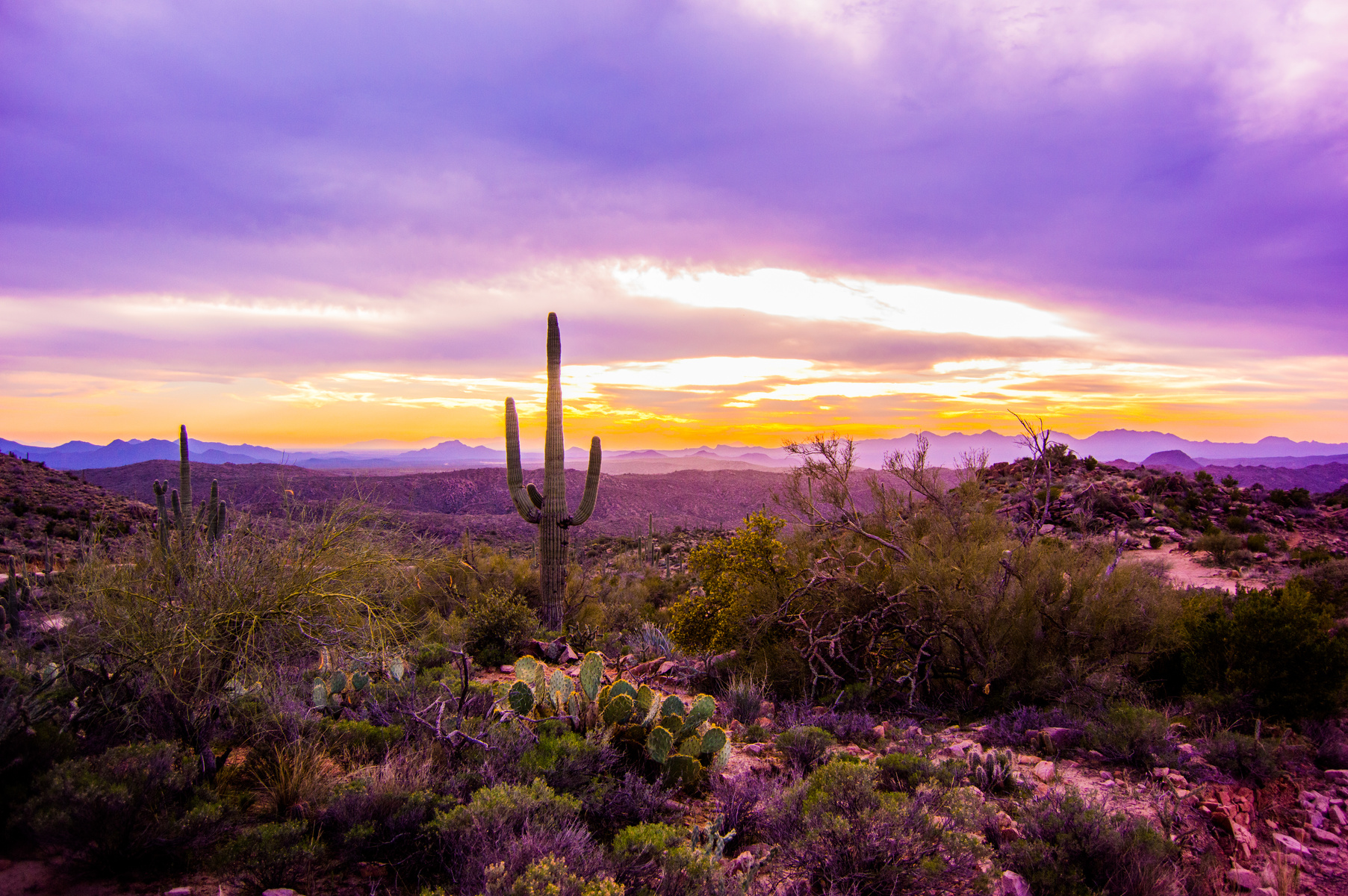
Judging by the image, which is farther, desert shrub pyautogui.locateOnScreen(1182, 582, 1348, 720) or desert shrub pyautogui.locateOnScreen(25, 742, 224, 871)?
desert shrub pyautogui.locateOnScreen(1182, 582, 1348, 720)

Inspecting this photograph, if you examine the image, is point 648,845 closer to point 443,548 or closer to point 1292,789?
point 1292,789

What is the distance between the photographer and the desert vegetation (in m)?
4.00

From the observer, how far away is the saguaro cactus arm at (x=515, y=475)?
13.7 m

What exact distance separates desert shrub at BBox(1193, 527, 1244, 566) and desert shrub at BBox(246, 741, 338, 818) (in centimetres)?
2156

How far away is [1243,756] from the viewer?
5.68 m

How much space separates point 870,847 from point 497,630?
8.92 m

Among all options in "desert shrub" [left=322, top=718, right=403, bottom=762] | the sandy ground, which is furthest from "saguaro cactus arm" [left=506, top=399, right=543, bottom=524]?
the sandy ground

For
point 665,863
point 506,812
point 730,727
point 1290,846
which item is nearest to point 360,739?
point 506,812

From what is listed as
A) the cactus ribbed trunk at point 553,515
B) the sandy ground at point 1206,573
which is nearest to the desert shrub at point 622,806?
the cactus ribbed trunk at point 553,515

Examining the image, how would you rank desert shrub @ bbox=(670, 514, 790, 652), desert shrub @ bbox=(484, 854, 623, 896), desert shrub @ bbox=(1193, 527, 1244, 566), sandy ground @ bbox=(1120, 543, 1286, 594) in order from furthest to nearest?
desert shrub @ bbox=(1193, 527, 1244, 566)
sandy ground @ bbox=(1120, 543, 1286, 594)
desert shrub @ bbox=(670, 514, 790, 652)
desert shrub @ bbox=(484, 854, 623, 896)

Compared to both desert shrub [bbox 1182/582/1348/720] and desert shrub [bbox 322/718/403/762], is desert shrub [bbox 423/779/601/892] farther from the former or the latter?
desert shrub [bbox 1182/582/1348/720]

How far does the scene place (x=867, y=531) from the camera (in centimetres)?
1023

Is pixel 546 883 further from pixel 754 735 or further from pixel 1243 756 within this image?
pixel 1243 756

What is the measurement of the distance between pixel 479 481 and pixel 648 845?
5936 centimetres
